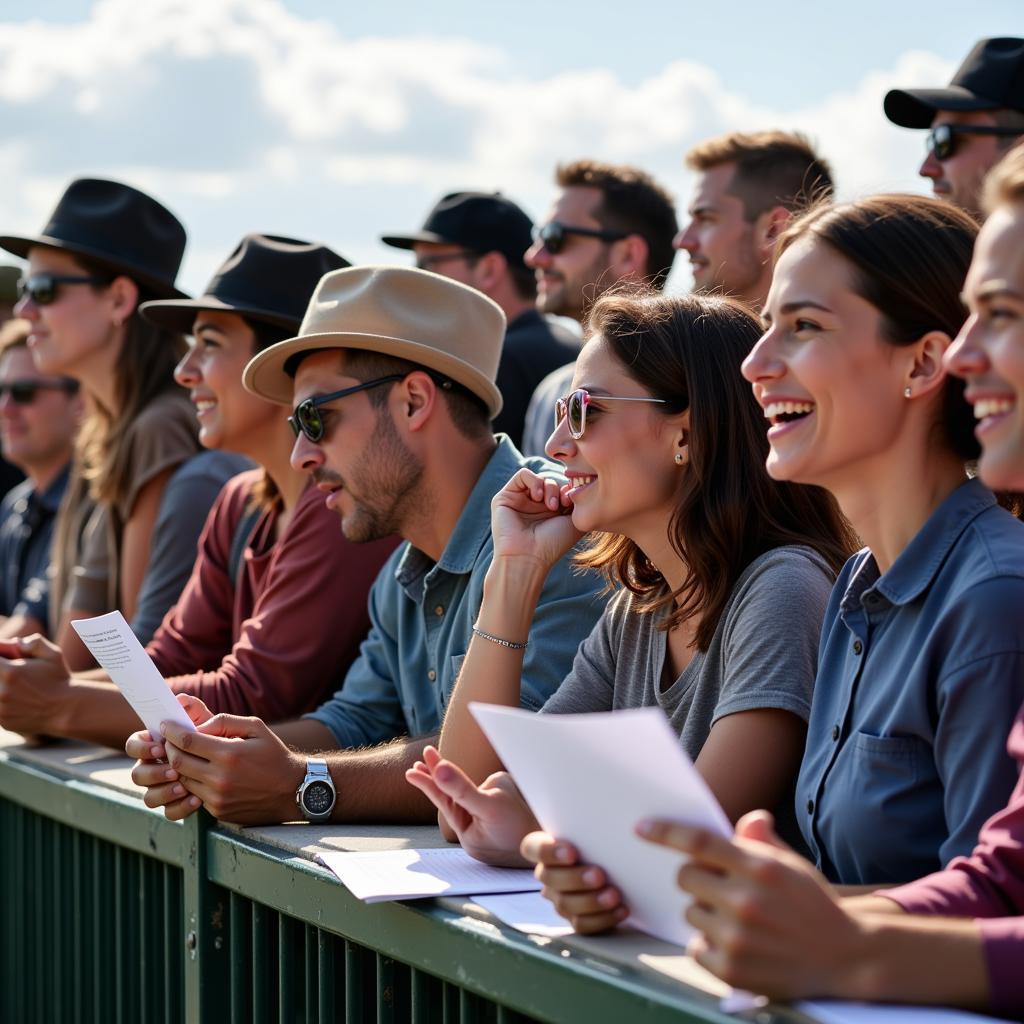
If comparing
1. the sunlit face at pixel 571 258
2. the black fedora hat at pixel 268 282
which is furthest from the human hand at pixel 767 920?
the sunlit face at pixel 571 258

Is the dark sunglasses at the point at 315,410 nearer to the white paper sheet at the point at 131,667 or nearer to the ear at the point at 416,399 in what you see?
the ear at the point at 416,399

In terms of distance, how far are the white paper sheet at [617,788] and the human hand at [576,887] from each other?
0.06 feet

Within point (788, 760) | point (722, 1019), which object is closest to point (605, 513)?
point (788, 760)

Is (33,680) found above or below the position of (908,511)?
below

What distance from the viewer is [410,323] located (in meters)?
4.22

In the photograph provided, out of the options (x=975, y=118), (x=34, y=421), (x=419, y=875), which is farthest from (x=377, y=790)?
(x=34, y=421)

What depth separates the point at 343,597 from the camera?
4.55m

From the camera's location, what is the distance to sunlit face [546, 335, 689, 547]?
3.21 metres

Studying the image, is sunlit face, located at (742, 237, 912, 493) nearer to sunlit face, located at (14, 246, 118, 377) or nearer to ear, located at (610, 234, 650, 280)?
sunlit face, located at (14, 246, 118, 377)

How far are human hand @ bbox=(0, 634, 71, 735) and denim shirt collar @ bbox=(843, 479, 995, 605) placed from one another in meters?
2.82

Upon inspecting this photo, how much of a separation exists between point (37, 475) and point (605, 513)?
5.47m

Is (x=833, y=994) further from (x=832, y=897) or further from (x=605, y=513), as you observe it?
(x=605, y=513)

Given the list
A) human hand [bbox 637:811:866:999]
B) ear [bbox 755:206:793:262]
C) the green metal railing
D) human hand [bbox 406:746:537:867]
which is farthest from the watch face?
ear [bbox 755:206:793:262]

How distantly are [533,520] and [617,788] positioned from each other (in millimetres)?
1708
